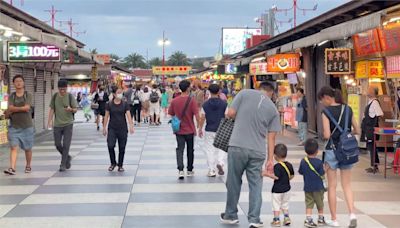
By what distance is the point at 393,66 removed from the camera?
12.7 m

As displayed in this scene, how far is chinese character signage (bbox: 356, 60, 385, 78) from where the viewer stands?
1365 cm

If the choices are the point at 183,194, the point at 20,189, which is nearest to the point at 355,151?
the point at 183,194

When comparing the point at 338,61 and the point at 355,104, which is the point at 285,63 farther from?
the point at 355,104

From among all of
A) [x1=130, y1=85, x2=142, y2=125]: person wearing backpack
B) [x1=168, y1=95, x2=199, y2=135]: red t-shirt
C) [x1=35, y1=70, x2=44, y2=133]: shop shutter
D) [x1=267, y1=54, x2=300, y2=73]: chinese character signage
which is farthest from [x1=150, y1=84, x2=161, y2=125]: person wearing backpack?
[x1=168, y1=95, x2=199, y2=135]: red t-shirt

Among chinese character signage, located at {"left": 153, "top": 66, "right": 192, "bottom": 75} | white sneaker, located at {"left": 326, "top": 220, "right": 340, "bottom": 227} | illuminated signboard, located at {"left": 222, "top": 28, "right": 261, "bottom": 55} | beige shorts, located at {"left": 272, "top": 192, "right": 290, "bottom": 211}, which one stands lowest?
white sneaker, located at {"left": 326, "top": 220, "right": 340, "bottom": 227}

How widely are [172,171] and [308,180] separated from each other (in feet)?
15.6

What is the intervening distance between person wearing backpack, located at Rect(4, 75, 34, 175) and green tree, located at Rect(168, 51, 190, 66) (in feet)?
371

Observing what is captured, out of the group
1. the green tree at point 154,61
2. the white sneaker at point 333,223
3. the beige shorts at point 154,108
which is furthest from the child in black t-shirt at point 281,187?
the green tree at point 154,61

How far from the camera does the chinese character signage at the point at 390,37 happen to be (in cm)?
1201

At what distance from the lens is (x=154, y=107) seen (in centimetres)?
2452

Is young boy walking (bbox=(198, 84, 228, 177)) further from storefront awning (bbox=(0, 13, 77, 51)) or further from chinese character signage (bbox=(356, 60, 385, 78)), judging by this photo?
chinese character signage (bbox=(356, 60, 385, 78))

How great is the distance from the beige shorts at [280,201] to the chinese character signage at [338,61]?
818cm

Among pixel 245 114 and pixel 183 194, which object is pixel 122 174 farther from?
pixel 245 114

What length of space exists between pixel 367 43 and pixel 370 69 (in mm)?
701
